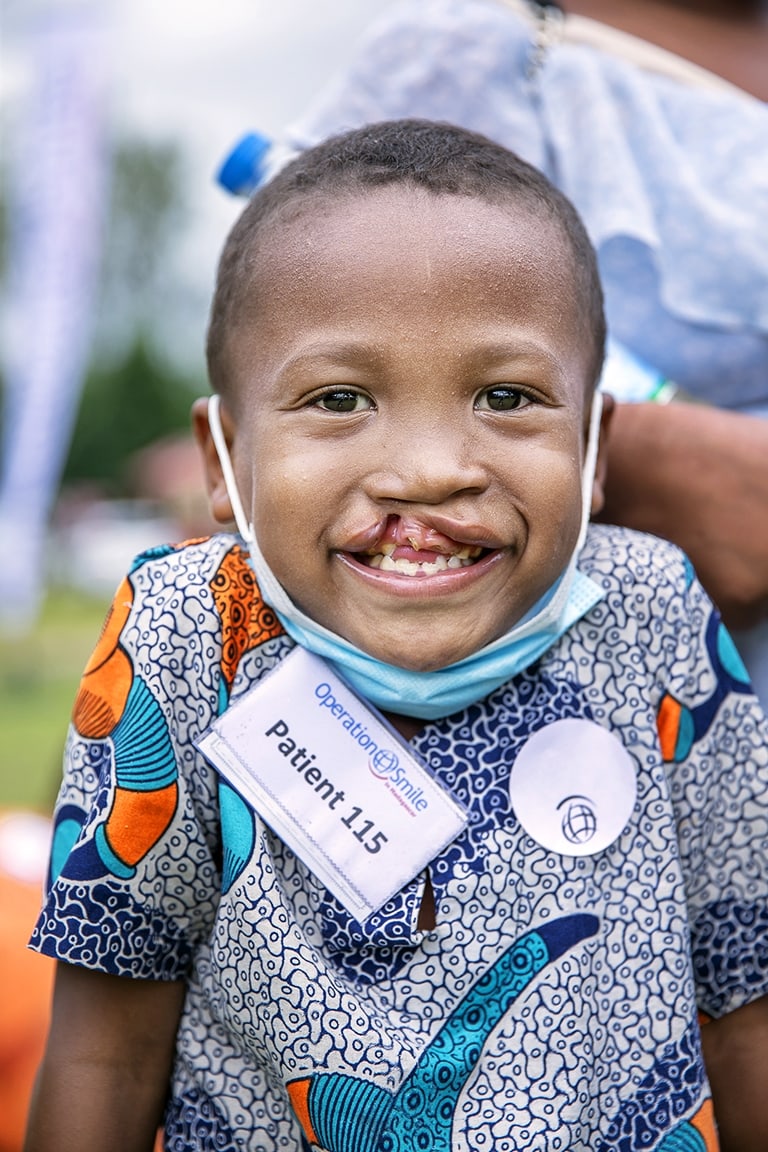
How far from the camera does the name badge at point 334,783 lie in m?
1.16

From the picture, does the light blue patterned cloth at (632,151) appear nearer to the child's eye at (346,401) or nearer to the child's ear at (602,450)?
the child's ear at (602,450)

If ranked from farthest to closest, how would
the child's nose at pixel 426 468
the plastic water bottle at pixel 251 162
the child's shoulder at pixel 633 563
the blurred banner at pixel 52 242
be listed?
the blurred banner at pixel 52 242
the plastic water bottle at pixel 251 162
the child's shoulder at pixel 633 563
the child's nose at pixel 426 468

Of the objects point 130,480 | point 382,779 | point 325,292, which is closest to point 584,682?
point 382,779

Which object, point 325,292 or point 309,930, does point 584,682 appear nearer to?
point 309,930

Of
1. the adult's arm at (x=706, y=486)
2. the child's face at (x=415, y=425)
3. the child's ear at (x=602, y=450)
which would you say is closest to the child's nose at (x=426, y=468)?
the child's face at (x=415, y=425)

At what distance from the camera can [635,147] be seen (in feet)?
5.43

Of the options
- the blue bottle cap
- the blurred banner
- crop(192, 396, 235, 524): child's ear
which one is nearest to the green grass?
the blurred banner

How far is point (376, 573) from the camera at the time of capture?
1144 millimetres

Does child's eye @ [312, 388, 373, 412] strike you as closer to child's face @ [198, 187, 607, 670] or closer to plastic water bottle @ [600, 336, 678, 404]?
child's face @ [198, 187, 607, 670]

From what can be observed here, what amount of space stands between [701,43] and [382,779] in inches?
49.0

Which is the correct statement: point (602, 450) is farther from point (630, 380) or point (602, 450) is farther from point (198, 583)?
point (198, 583)

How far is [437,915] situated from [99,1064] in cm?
36

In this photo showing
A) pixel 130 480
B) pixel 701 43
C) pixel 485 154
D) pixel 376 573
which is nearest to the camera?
pixel 376 573

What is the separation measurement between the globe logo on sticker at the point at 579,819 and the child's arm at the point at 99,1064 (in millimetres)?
438
